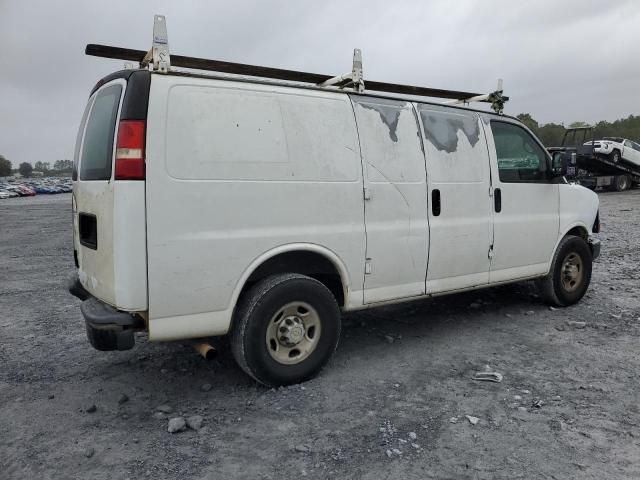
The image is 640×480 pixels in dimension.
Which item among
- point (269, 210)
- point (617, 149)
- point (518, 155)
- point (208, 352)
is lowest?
point (208, 352)

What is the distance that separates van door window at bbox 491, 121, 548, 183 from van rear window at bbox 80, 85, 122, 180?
356 cm

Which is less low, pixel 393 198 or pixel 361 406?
pixel 393 198

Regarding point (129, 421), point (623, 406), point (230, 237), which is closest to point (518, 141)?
point (623, 406)

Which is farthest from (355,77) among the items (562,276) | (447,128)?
(562,276)

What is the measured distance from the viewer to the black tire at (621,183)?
25609 millimetres

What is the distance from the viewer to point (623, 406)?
3400mm

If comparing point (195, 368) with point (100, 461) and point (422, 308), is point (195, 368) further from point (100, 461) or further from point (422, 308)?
point (422, 308)

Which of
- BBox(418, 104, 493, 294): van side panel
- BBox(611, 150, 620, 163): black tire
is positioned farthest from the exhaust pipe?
BBox(611, 150, 620, 163): black tire

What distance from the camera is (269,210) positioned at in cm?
359

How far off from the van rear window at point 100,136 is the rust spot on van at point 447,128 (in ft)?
8.38

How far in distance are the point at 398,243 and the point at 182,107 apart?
2.02 m

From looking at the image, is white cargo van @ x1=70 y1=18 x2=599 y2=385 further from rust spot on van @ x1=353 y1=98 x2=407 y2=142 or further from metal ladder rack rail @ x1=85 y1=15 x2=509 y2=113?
metal ladder rack rail @ x1=85 y1=15 x2=509 y2=113

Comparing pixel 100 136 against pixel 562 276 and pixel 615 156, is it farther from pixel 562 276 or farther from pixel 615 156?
pixel 615 156

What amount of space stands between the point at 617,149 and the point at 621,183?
262cm
